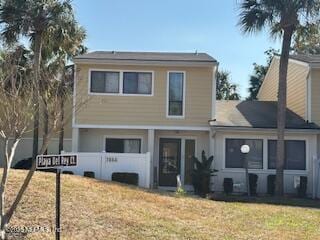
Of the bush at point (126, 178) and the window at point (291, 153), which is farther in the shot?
the window at point (291, 153)

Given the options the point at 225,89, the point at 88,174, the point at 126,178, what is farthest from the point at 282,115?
the point at 225,89

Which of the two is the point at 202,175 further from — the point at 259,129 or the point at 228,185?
the point at 259,129

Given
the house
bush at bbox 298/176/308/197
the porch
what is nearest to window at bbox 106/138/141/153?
the porch

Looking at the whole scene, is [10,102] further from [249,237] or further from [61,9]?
[61,9]

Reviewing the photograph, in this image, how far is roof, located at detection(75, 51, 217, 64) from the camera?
23922 mm

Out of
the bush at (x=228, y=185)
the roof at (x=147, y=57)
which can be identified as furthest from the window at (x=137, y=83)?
the bush at (x=228, y=185)

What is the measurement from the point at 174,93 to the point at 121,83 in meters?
2.37

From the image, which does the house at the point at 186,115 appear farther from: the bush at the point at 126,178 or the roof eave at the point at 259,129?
the bush at the point at 126,178

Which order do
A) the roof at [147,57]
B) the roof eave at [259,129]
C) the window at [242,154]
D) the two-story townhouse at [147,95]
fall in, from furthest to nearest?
1. the window at [242,154]
2. the two-story townhouse at [147,95]
3. the roof at [147,57]
4. the roof eave at [259,129]

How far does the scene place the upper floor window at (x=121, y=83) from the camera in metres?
24.2

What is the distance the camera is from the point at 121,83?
2422 centimetres

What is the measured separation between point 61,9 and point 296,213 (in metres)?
14.0

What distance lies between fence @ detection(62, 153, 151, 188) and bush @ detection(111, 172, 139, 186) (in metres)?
0.29

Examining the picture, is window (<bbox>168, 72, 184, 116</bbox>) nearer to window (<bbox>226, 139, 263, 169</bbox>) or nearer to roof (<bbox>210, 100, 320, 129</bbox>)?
roof (<bbox>210, 100, 320, 129</bbox>)
